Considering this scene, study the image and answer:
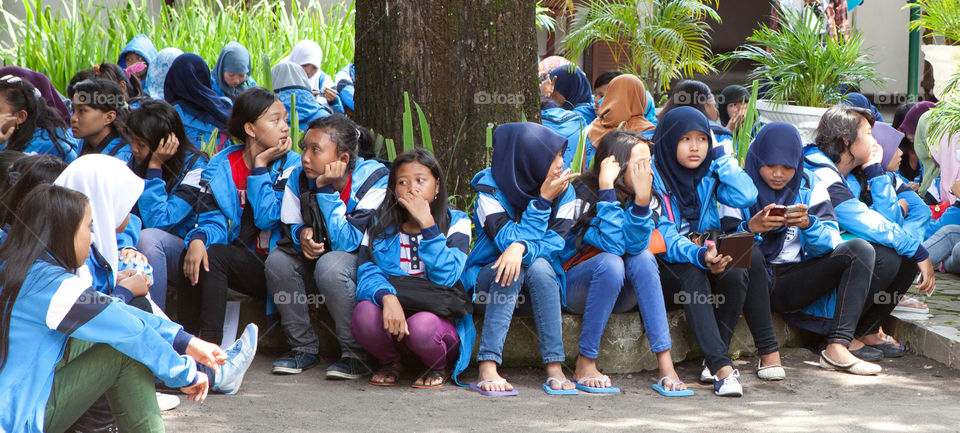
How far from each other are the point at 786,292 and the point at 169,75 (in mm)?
3911

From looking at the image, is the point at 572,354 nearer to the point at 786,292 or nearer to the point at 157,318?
the point at 786,292

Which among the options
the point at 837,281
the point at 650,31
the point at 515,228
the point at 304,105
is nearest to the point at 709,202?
the point at 837,281

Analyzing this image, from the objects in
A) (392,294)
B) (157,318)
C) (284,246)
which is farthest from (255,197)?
(157,318)

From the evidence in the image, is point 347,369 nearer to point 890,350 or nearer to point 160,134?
point 160,134

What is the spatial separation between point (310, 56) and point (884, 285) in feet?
15.5

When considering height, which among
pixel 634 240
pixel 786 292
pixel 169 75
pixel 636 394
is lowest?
pixel 636 394

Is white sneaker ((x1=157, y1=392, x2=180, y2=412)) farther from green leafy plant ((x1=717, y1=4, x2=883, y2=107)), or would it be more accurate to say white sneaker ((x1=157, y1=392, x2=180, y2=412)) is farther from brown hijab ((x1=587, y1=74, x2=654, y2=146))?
green leafy plant ((x1=717, y1=4, x2=883, y2=107))

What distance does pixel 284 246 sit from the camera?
4242mm

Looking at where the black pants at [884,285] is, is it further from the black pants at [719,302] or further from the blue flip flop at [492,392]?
the blue flip flop at [492,392]

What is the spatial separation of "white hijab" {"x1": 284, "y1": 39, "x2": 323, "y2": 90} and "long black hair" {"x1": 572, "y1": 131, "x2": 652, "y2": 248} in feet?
13.0

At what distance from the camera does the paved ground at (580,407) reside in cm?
354

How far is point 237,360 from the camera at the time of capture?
11.0 feet

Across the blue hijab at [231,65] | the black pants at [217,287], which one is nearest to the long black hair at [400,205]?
the black pants at [217,287]

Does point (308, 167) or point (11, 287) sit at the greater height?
point (308, 167)
